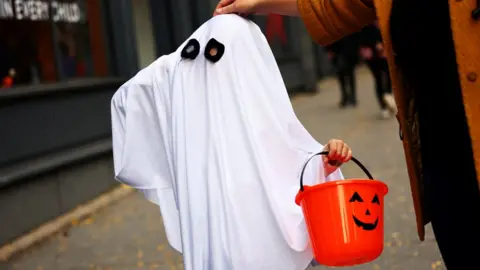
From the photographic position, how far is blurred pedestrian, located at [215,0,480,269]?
184cm

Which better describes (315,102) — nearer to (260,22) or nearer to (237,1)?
(260,22)

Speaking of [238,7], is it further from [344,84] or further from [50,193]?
[344,84]

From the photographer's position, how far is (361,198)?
2287 millimetres

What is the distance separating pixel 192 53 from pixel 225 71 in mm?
159

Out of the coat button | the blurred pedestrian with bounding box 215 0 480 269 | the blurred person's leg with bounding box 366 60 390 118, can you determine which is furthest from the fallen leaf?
the blurred person's leg with bounding box 366 60 390 118

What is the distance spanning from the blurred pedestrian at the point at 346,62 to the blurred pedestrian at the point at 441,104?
9.78m

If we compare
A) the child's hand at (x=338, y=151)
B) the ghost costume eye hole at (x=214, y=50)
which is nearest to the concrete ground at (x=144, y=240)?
the child's hand at (x=338, y=151)

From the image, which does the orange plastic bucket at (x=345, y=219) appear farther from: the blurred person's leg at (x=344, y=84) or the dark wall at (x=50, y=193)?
the blurred person's leg at (x=344, y=84)

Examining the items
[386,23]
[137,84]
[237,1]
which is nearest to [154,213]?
[137,84]

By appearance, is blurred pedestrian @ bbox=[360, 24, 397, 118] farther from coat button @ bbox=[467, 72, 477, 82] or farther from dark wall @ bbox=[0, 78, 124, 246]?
coat button @ bbox=[467, 72, 477, 82]

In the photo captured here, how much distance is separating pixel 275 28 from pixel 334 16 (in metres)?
14.0

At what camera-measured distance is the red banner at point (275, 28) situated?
15625mm

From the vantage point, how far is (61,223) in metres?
5.77

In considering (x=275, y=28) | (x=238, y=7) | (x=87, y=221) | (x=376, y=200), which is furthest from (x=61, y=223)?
(x=275, y=28)
